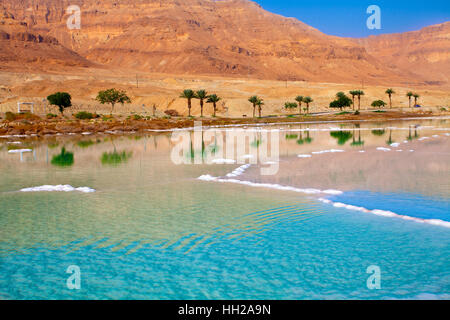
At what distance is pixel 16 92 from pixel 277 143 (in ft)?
245

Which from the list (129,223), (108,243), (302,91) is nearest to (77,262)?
(108,243)

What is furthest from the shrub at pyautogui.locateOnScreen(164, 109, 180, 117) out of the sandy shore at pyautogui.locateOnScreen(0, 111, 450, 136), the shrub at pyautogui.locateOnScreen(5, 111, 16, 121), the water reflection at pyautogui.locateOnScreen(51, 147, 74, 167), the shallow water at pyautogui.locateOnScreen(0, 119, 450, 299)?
the shallow water at pyautogui.locateOnScreen(0, 119, 450, 299)

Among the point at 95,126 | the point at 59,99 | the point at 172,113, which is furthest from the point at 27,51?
the point at 95,126

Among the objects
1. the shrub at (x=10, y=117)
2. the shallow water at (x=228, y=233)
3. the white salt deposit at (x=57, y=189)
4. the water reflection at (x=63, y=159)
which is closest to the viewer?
the shallow water at (x=228, y=233)

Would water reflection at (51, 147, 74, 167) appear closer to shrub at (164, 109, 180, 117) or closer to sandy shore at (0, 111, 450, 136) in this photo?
sandy shore at (0, 111, 450, 136)

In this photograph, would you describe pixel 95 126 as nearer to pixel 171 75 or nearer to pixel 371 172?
pixel 371 172

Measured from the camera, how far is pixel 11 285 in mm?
7000

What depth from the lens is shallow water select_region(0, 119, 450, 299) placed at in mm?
6879

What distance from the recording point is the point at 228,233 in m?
9.33

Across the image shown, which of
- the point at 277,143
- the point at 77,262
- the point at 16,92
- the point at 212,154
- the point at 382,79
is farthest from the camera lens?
the point at 382,79

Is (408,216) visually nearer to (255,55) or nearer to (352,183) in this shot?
(352,183)

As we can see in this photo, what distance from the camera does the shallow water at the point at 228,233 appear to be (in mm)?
6879

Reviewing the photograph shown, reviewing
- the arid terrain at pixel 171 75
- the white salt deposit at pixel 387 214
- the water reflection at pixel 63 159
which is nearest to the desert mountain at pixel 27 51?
the arid terrain at pixel 171 75

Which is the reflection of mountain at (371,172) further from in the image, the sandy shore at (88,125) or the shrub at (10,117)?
the shrub at (10,117)
